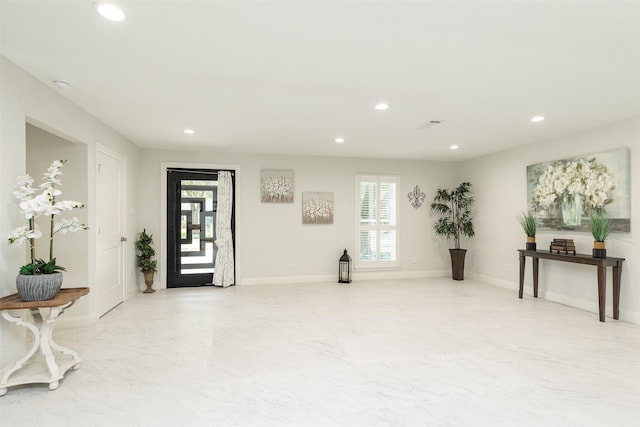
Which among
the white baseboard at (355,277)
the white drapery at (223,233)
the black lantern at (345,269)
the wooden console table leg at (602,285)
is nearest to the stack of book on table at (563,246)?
the wooden console table leg at (602,285)

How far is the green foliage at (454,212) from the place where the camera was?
6.63 meters

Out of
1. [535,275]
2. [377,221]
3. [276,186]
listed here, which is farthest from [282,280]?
[535,275]

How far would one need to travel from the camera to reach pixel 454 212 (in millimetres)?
6957

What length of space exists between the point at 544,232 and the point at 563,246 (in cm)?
59

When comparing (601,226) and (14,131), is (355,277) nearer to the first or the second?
(601,226)

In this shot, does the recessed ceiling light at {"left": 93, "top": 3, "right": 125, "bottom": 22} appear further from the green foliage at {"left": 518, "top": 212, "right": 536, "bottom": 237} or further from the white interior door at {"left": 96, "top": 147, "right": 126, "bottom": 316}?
the green foliage at {"left": 518, "top": 212, "right": 536, "bottom": 237}

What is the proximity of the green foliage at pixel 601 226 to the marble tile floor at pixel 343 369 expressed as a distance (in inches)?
39.9

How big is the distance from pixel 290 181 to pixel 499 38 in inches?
177

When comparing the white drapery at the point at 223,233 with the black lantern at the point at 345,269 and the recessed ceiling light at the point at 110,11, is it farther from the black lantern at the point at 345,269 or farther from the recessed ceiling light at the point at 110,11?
the recessed ceiling light at the point at 110,11

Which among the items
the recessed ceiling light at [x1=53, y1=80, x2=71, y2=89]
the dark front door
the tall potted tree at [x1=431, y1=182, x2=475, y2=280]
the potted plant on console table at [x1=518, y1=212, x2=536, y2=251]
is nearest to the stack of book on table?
the potted plant on console table at [x1=518, y1=212, x2=536, y2=251]

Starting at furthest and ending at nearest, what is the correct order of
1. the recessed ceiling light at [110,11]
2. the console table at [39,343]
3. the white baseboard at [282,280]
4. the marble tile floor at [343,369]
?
the white baseboard at [282,280], the console table at [39,343], the marble tile floor at [343,369], the recessed ceiling light at [110,11]

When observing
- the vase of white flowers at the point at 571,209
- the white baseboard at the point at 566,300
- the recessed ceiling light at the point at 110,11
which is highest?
the recessed ceiling light at the point at 110,11

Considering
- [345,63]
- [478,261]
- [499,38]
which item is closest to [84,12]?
[345,63]

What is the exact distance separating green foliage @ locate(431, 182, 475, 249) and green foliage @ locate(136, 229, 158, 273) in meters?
5.26
